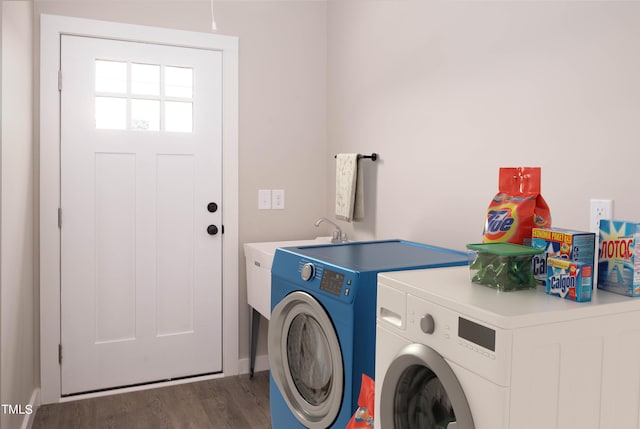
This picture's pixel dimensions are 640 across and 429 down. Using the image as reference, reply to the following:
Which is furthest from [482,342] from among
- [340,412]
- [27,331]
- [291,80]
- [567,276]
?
[291,80]

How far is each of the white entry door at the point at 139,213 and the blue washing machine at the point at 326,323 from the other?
113cm

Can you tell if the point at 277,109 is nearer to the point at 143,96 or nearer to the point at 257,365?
the point at 143,96

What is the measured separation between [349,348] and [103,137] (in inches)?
80.0

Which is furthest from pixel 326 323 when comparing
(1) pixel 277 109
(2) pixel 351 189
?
(1) pixel 277 109

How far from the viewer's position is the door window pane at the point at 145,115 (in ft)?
9.67

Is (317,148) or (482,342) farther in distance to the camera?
(317,148)

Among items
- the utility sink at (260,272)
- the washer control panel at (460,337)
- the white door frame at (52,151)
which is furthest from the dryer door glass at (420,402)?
the white door frame at (52,151)

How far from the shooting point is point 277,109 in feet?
10.8

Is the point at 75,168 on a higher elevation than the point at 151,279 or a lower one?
higher

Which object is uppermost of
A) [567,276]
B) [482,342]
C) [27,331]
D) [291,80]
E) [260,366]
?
[291,80]

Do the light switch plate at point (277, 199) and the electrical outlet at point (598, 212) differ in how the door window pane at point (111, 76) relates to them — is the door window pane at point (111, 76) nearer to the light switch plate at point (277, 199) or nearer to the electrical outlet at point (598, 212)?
the light switch plate at point (277, 199)

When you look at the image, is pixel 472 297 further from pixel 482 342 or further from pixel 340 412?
pixel 340 412

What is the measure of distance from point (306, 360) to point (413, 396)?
0.75 m

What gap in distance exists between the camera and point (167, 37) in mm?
2988
